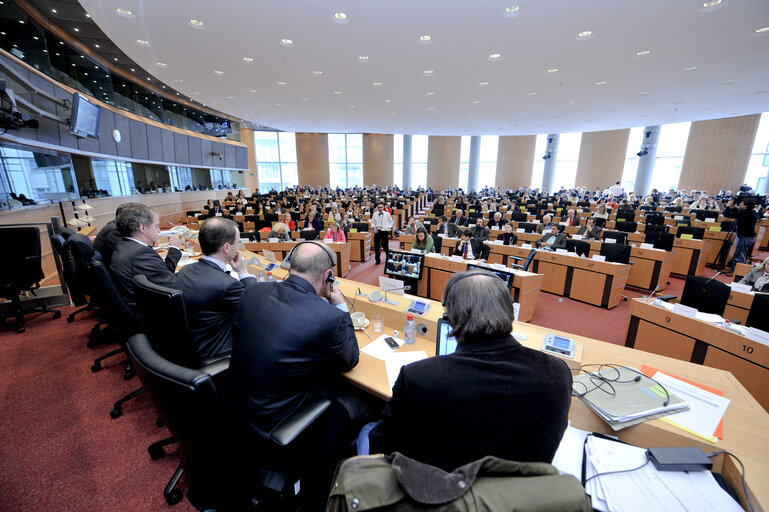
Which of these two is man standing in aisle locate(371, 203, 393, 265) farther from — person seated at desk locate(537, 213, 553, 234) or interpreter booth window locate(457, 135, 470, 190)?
interpreter booth window locate(457, 135, 470, 190)

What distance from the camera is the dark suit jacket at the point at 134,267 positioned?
2465 millimetres

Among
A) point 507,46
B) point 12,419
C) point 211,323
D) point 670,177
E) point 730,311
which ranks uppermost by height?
point 507,46

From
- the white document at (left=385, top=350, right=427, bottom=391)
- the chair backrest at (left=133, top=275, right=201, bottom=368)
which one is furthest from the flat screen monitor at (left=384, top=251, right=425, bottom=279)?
the chair backrest at (left=133, top=275, right=201, bottom=368)

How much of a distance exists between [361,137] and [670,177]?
19.5m

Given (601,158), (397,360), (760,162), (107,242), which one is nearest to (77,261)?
(107,242)

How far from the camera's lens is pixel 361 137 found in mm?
23359

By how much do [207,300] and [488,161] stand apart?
24.8 meters

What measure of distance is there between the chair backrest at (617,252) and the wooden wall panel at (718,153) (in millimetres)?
16304

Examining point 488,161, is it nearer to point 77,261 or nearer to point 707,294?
point 707,294

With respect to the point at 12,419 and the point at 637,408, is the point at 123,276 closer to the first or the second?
the point at 12,419

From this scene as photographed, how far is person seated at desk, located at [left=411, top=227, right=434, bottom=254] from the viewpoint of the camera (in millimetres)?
5824

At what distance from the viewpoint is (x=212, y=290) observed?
1.96 metres

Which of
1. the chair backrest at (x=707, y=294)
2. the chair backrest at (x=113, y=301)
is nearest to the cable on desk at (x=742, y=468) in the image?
the chair backrest at (x=707, y=294)

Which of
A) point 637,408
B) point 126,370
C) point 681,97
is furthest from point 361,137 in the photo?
point 637,408
